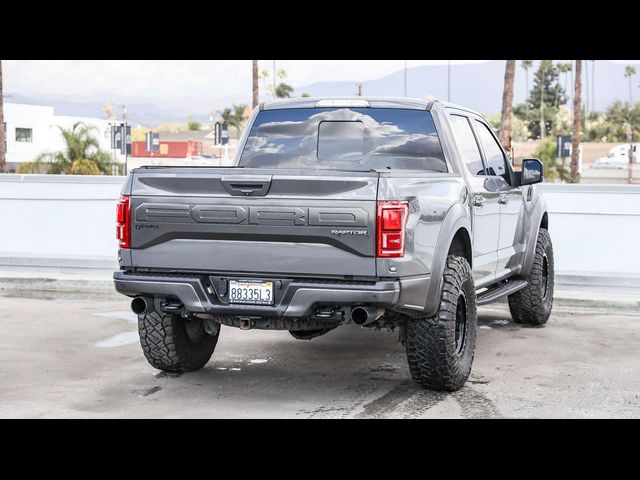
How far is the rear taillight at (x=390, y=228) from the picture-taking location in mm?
6457


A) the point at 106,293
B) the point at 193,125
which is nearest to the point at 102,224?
the point at 106,293

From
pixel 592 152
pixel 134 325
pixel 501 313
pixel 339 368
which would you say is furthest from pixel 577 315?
pixel 592 152

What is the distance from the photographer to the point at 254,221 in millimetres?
6742

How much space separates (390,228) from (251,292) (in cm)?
107

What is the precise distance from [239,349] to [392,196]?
3349 mm

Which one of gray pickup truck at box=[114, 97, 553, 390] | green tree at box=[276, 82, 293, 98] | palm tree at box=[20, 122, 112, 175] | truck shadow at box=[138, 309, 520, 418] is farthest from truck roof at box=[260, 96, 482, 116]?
green tree at box=[276, 82, 293, 98]

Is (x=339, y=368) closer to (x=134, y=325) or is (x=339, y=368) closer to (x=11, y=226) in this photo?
(x=134, y=325)

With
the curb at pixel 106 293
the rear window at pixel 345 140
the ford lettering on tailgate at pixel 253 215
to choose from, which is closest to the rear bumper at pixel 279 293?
the ford lettering on tailgate at pixel 253 215

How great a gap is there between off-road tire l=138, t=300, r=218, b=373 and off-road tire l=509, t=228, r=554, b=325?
12.2ft

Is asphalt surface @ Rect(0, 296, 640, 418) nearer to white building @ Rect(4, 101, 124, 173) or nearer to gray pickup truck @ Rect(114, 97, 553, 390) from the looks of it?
gray pickup truck @ Rect(114, 97, 553, 390)

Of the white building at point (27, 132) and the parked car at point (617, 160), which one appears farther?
the white building at point (27, 132)

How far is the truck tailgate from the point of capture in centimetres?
650

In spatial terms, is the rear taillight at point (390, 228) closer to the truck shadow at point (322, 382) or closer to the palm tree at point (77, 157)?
the truck shadow at point (322, 382)

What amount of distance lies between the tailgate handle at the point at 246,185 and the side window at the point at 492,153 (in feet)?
10.1
